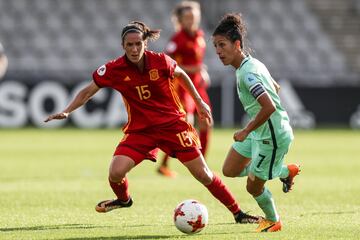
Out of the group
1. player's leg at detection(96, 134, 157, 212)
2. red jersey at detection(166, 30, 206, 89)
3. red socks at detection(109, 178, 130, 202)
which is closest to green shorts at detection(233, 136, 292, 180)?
player's leg at detection(96, 134, 157, 212)

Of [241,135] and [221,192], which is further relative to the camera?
[221,192]

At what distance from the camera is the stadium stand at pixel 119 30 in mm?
26359

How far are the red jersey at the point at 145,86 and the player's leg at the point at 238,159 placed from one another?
0.59 m

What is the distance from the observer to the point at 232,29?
7.50 meters

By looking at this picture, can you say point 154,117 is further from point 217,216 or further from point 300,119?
point 300,119

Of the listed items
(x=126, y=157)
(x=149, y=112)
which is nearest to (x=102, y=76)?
(x=149, y=112)

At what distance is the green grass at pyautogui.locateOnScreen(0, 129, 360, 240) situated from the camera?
7340 mm

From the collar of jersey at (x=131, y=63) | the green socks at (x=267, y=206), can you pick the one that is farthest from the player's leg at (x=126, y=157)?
the green socks at (x=267, y=206)

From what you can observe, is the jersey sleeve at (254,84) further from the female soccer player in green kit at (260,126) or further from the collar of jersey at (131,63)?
the collar of jersey at (131,63)

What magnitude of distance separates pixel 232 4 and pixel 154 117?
67.8ft

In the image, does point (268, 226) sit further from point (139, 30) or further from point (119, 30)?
point (119, 30)

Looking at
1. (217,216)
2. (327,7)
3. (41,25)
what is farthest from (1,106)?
(217,216)

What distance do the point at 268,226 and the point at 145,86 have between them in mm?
1591

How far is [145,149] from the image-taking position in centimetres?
794
